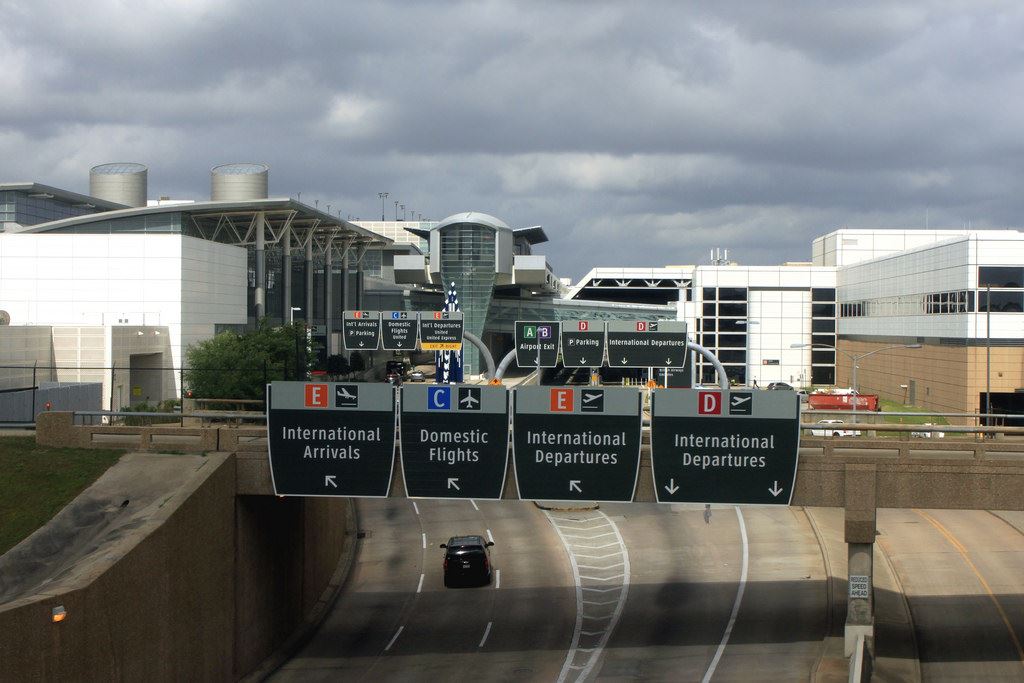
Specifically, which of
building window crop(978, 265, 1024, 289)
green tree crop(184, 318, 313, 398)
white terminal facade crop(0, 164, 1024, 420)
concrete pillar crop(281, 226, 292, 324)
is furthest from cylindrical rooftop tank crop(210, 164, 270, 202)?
building window crop(978, 265, 1024, 289)

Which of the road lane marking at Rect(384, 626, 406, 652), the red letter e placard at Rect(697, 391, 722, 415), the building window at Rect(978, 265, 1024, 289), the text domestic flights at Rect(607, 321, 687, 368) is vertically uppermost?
the building window at Rect(978, 265, 1024, 289)

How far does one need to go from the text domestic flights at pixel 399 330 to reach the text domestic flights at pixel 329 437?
3320 centimetres

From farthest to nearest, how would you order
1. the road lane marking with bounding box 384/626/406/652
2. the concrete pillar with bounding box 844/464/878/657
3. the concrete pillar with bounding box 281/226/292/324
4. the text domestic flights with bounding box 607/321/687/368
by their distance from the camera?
the concrete pillar with bounding box 281/226/292/324
the text domestic flights with bounding box 607/321/687/368
the road lane marking with bounding box 384/626/406/652
the concrete pillar with bounding box 844/464/878/657

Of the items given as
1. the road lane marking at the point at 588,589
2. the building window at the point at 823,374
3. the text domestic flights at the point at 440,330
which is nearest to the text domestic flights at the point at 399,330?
the text domestic flights at the point at 440,330

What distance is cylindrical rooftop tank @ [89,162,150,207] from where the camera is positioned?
422ft

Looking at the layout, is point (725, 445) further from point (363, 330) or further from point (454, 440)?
point (363, 330)

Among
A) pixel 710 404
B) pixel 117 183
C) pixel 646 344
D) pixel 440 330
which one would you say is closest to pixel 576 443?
pixel 710 404

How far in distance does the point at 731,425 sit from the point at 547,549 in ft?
55.5

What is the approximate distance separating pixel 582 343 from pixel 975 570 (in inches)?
780

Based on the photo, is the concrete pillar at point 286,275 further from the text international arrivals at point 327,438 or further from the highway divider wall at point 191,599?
the text international arrivals at point 327,438

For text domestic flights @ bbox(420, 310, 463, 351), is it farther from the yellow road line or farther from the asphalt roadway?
the yellow road line

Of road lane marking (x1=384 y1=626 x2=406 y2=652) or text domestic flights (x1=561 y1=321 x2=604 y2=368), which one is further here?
text domestic flights (x1=561 y1=321 x2=604 y2=368)

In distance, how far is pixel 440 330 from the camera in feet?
186

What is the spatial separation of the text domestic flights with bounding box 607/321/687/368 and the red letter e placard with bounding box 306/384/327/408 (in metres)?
24.2
